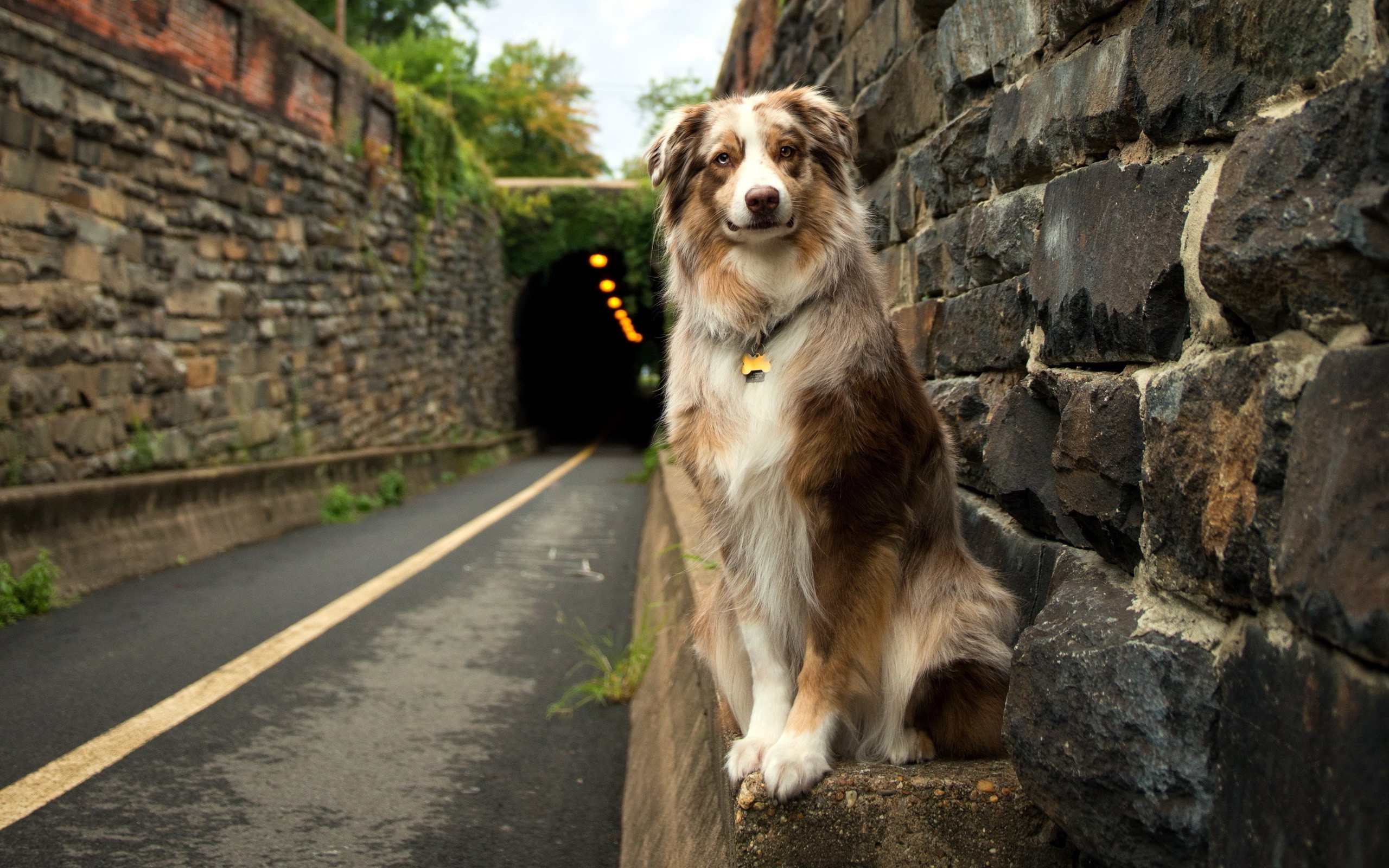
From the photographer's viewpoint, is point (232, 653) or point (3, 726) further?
point (232, 653)

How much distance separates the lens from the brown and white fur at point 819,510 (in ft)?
7.80

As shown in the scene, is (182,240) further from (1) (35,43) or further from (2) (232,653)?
(2) (232,653)

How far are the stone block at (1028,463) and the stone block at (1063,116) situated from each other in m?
0.59

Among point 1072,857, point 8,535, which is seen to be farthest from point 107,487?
point 1072,857

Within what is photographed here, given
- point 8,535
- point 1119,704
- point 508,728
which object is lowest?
point 508,728

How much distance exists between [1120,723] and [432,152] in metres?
16.5

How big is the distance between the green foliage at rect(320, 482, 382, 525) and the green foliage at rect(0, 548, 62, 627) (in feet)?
14.5

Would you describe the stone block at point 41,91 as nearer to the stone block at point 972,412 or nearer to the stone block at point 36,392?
the stone block at point 36,392

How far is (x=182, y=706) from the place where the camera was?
14.9 feet

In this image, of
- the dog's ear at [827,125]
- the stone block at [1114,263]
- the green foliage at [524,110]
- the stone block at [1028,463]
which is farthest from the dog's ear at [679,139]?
the green foliage at [524,110]

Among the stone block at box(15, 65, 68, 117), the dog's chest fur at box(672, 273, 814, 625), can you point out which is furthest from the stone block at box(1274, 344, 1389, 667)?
the stone block at box(15, 65, 68, 117)

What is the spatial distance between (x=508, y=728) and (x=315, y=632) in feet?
6.48

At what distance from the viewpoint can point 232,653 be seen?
542 centimetres

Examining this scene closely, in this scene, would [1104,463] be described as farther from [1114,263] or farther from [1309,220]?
[1309,220]
